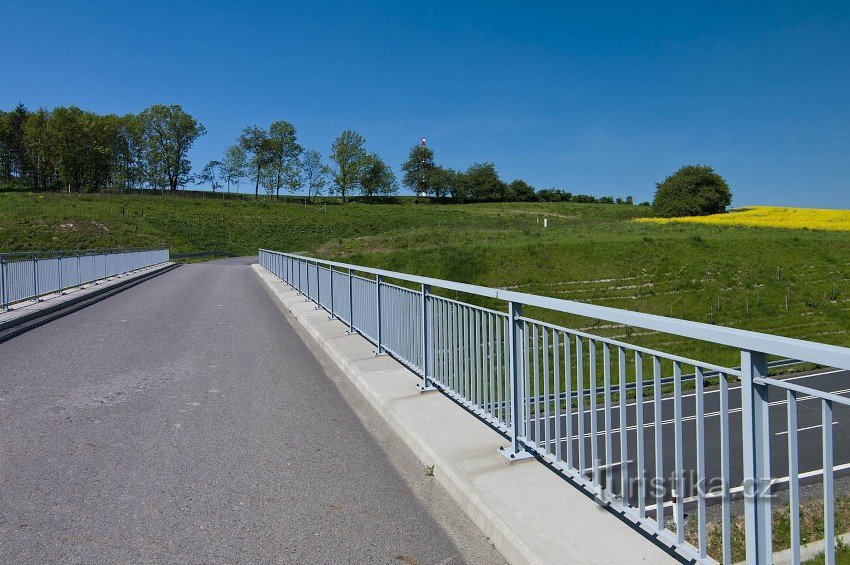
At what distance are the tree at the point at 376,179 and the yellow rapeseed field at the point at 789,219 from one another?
229 ft

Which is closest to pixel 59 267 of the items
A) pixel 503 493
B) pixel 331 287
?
pixel 331 287

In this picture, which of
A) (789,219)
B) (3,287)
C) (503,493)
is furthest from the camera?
(789,219)

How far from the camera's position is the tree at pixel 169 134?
9800 cm

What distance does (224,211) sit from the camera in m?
83.8

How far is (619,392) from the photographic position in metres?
3.60

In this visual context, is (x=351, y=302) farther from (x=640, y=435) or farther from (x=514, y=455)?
(x=640, y=435)

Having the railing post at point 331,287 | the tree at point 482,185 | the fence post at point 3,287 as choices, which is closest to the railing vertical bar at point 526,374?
the railing post at point 331,287

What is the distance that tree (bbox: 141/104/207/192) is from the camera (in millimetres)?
98000

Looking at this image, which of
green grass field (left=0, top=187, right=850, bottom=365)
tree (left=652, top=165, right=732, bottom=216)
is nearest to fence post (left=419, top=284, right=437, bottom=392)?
green grass field (left=0, top=187, right=850, bottom=365)

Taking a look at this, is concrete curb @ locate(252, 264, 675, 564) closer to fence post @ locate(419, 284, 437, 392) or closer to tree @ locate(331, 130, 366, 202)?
fence post @ locate(419, 284, 437, 392)

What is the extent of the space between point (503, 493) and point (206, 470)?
7.40ft

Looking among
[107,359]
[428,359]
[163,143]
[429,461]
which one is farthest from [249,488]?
[163,143]

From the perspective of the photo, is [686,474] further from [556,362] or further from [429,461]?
[429,461]

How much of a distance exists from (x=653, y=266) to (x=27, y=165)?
105 metres
